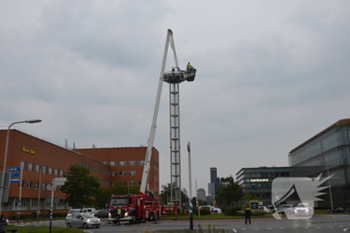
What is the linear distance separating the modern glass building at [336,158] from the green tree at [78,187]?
49.3 meters

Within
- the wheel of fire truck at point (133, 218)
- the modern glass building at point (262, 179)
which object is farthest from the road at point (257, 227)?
the modern glass building at point (262, 179)

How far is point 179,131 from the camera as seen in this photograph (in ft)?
205

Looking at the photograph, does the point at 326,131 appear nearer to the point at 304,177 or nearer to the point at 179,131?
the point at 304,177

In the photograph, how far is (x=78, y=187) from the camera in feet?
216

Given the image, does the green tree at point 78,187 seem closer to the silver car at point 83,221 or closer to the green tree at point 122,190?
the green tree at point 122,190

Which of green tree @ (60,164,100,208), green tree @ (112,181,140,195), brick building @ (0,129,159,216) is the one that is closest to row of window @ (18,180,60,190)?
brick building @ (0,129,159,216)

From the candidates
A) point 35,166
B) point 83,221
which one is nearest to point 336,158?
point 35,166

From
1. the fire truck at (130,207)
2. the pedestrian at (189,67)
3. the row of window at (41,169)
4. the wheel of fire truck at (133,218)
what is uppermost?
the pedestrian at (189,67)

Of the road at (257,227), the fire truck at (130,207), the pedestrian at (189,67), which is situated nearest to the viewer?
the road at (257,227)

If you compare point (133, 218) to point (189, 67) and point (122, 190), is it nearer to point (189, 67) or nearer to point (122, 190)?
point (189, 67)

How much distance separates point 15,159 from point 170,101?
91.7ft

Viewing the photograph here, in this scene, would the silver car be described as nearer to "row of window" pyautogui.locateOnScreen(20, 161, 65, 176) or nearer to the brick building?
the brick building

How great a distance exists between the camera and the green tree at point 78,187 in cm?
6481

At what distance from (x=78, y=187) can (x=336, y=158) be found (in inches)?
2241
